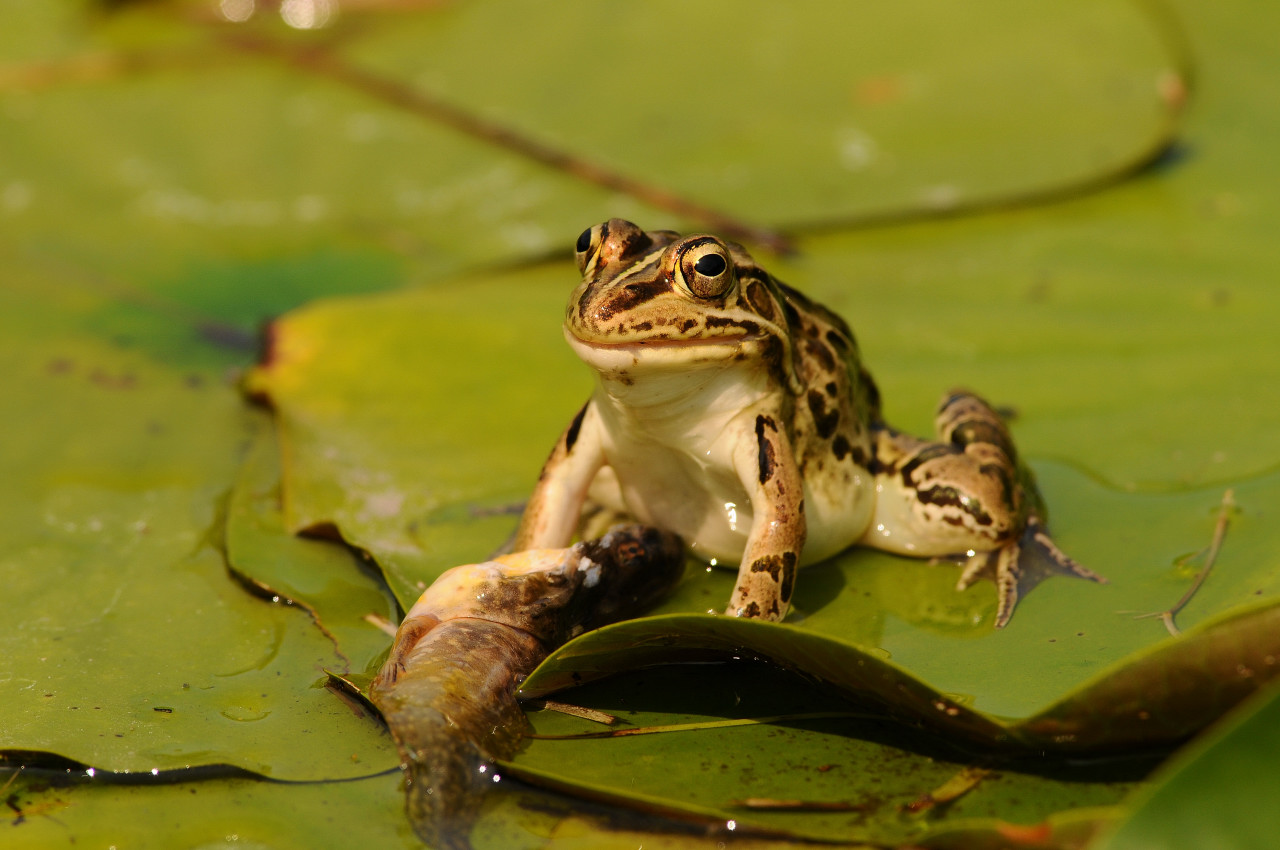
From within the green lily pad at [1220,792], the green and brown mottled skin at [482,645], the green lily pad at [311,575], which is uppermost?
the green lily pad at [1220,792]

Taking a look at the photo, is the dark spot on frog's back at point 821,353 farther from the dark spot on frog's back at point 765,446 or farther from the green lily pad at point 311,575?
the green lily pad at point 311,575

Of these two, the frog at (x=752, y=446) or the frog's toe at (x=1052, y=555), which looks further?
the frog's toe at (x=1052, y=555)

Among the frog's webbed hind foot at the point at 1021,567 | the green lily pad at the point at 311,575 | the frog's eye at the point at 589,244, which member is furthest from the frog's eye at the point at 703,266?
the green lily pad at the point at 311,575

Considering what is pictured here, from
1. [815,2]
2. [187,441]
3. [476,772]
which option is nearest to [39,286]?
[187,441]

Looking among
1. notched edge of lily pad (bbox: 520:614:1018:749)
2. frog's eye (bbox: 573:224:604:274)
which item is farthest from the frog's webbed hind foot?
frog's eye (bbox: 573:224:604:274)

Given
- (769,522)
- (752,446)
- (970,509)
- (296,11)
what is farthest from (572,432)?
(296,11)

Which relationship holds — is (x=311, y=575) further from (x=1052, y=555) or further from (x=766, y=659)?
(x=1052, y=555)

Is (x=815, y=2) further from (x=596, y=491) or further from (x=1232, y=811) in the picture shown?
(x=1232, y=811)
